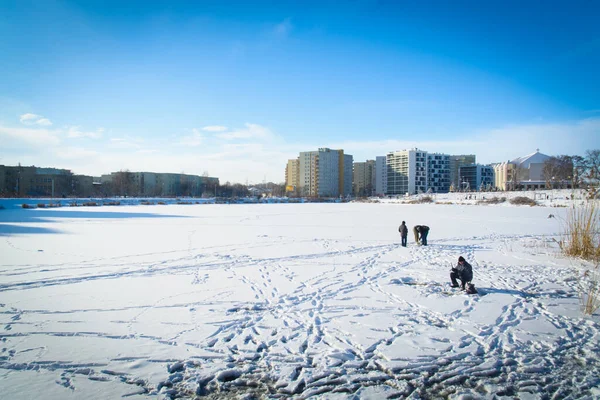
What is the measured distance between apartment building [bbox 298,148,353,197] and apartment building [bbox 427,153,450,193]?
110 feet

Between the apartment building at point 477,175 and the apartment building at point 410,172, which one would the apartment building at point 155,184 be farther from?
the apartment building at point 477,175

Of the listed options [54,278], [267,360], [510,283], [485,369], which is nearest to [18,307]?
[54,278]

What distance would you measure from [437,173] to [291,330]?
125 meters

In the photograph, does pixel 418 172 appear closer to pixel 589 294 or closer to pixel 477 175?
pixel 477 175

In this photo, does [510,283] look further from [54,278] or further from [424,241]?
[54,278]

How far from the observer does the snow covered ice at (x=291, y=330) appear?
11.6ft

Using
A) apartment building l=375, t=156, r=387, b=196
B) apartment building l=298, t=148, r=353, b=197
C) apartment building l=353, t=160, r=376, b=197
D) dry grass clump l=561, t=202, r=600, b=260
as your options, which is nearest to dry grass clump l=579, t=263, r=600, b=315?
dry grass clump l=561, t=202, r=600, b=260

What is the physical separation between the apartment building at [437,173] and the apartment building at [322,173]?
3365 cm

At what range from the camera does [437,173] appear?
119m

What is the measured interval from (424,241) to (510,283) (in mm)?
5005

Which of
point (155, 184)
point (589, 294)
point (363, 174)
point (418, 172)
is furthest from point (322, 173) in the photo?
point (589, 294)

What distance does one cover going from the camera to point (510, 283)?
23.6ft

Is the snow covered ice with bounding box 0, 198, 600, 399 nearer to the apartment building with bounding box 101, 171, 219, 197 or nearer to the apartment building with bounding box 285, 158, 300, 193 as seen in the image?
the apartment building with bounding box 101, 171, 219, 197

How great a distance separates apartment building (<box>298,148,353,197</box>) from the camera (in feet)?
419
